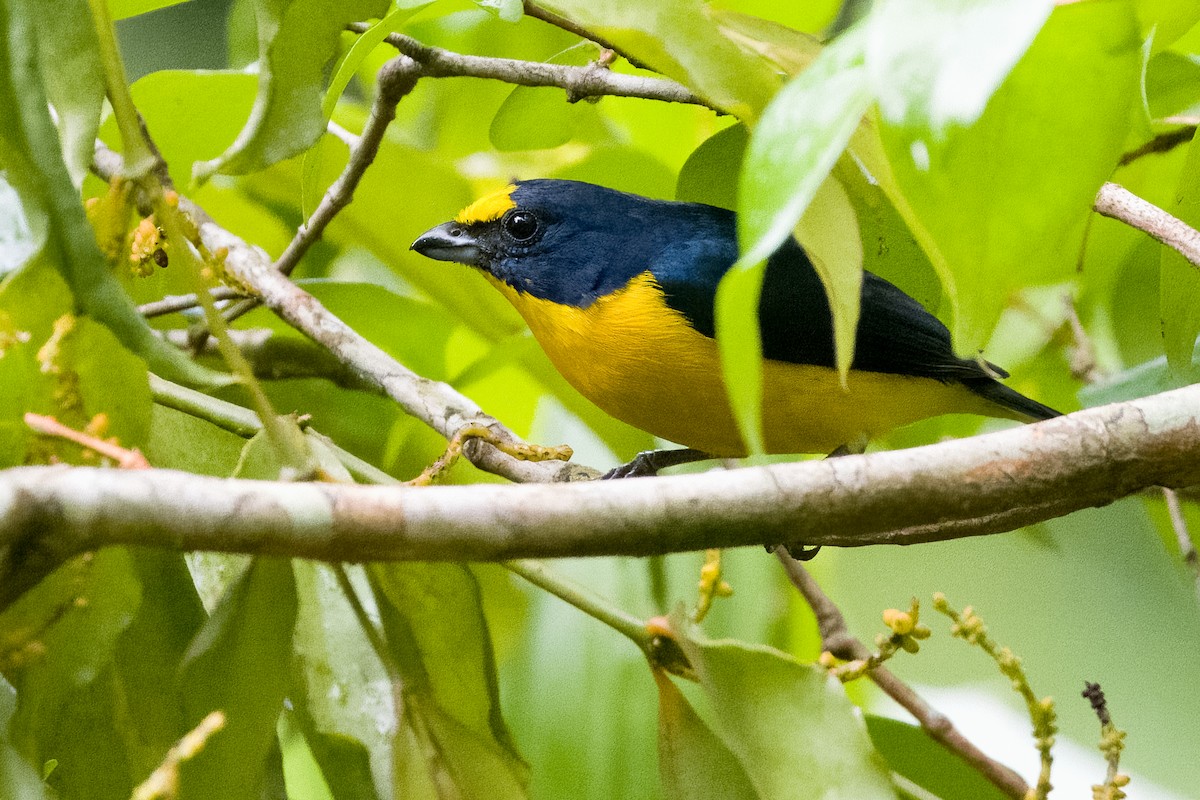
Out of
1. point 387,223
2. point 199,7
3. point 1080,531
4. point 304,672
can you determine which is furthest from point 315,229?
point 1080,531

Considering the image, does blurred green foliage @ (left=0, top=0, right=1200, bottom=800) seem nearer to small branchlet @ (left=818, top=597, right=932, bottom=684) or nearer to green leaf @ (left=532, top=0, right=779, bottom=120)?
green leaf @ (left=532, top=0, right=779, bottom=120)

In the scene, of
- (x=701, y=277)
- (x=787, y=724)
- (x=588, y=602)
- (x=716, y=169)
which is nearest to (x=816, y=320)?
(x=701, y=277)

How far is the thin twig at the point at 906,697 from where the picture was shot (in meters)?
1.18

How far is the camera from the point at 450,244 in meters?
1.62

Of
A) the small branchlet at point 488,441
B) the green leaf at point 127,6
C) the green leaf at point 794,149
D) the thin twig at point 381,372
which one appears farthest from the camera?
the thin twig at point 381,372

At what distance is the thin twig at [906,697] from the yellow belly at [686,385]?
0.59 feet

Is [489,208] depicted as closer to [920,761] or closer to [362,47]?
[362,47]

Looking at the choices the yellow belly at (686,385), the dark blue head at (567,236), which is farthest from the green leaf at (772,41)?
the dark blue head at (567,236)

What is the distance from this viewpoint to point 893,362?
1.54 meters

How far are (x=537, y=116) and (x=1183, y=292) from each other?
72cm

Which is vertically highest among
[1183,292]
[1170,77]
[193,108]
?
[1170,77]

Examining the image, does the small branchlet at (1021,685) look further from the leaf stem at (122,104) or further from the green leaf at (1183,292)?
the leaf stem at (122,104)

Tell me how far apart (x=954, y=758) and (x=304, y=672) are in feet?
2.29

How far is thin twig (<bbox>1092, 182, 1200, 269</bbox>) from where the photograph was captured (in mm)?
980
